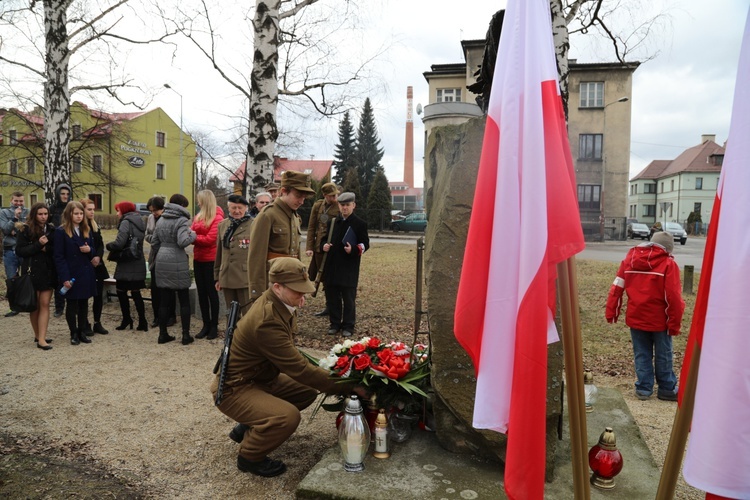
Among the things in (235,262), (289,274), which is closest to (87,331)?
(235,262)

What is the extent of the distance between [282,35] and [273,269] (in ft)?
28.3

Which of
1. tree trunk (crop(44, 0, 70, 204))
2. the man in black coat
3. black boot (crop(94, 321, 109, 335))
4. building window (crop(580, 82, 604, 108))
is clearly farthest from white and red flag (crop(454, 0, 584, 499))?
building window (crop(580, 82, 604, 108))

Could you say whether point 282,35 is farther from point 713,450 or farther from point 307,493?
point 713,450

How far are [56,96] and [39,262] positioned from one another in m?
6.09

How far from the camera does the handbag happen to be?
20.4 ft

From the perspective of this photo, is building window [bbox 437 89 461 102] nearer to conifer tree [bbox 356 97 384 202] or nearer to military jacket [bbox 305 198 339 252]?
conifer tree [bbox 356 97 384 202]

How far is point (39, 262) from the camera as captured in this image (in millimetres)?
6453

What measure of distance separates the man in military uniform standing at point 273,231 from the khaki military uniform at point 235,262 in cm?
92

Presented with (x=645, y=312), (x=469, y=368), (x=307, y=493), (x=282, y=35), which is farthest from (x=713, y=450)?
(x=282, y=35)

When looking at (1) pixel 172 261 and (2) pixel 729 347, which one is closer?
(2) pixel 729 347

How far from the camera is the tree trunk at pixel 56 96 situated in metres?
10.7

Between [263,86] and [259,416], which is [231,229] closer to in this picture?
[263,86]

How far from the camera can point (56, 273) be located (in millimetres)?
6578

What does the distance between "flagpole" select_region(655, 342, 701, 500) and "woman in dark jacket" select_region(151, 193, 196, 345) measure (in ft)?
19.2
